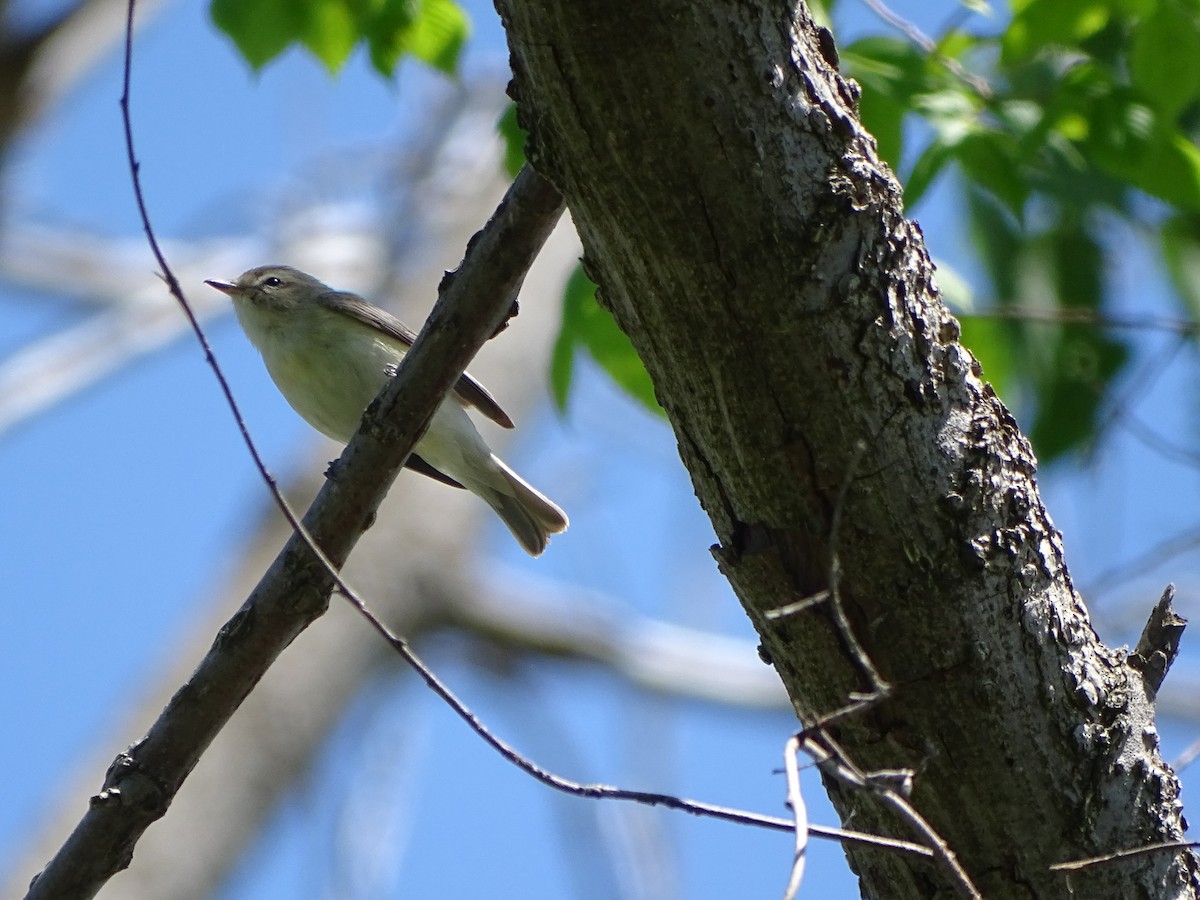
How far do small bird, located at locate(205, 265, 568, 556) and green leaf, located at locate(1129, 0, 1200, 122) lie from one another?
2802 mm

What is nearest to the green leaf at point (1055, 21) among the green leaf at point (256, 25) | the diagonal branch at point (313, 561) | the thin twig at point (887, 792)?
the diagonal branch at point (313, 561)

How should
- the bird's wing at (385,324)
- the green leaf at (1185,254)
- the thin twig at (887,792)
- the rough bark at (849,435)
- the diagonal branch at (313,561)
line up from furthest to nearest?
the bird's wing at (385,324), the green leaf at (1185,254), the diagonal branch at (313,561), the rough bark at (849,435), the thin twig at (887,792)

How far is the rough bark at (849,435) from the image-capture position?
2.11 m

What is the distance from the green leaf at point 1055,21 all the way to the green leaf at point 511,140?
1261 mm

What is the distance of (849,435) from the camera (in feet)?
7.14

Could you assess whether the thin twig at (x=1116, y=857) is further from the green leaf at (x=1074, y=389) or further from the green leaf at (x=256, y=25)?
the green leaf at (x=256, y=25)

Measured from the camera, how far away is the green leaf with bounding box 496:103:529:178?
3.12 meters

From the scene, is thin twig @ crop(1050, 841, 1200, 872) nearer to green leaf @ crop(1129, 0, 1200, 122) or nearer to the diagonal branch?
the diagonal branch

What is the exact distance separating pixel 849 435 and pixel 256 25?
2.21 m

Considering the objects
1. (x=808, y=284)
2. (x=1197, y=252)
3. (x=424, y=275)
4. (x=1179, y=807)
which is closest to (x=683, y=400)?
(x=808, y=284)

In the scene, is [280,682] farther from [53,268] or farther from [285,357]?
[53,268]

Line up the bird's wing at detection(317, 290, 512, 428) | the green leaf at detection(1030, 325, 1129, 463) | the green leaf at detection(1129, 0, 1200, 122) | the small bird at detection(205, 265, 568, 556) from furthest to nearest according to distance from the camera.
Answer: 1. the small bird at detection(205, 265, 568, 556)
2. the bird's wing at detection(317, 290, 512, 428)
3. the green leaf at detection(1030, 325, 1129, 463)
4. the green leaf at detection(1129, 0, 1200, 122)

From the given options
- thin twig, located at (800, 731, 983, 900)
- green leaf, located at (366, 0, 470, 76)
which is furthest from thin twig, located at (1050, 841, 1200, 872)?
green leaf, located at (366, 0, 470, 76)

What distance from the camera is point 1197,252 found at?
3965 millimetres
